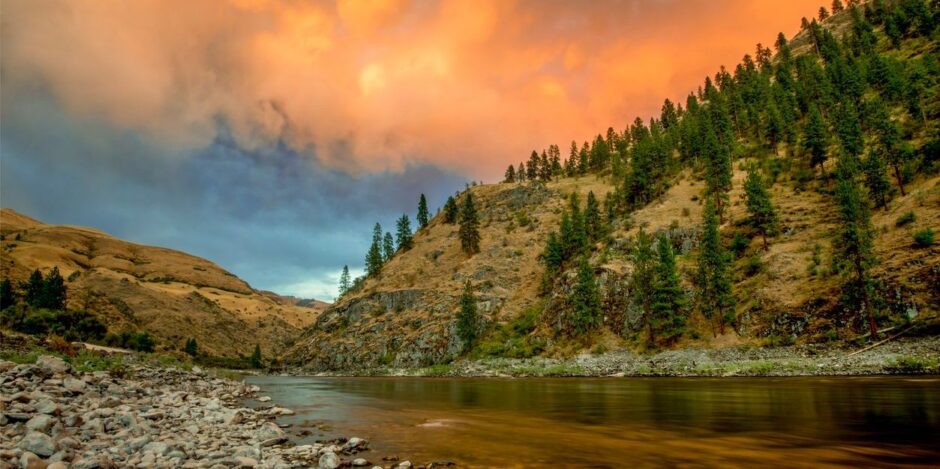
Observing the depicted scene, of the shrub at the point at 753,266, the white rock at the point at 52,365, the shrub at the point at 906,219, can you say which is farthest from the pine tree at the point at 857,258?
the white rock at the point at 52,365

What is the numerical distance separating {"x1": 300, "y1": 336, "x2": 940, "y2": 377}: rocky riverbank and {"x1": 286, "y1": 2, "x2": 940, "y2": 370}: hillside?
137 inches

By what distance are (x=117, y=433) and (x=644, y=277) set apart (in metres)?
73.6

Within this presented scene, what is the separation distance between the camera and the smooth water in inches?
466

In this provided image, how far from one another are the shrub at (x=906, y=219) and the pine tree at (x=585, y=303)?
135 feet

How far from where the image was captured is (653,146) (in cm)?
11944

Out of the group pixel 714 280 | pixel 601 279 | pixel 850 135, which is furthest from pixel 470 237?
pixel 850 135

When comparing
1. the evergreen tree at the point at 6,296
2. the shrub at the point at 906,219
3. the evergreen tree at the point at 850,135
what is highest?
the evergreen tree at the point at 850,135

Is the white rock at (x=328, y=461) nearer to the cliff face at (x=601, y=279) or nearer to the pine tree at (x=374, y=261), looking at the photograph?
the cliff face at (x=601, y=279)

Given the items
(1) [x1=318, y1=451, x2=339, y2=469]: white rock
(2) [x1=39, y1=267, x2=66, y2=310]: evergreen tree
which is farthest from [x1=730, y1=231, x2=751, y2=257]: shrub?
(2) [x1=39, y1=267, x2=66, y2=310]: evergreen tree

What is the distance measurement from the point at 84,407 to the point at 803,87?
503ft

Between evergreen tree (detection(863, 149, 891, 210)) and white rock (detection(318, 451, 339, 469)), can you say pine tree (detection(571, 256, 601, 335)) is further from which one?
white rock (detection(318, 451, 339, 469))

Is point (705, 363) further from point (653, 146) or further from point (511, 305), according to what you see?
point (653, 146)

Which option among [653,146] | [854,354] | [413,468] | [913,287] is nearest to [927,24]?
[653,146]

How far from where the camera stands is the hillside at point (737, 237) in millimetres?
52062
